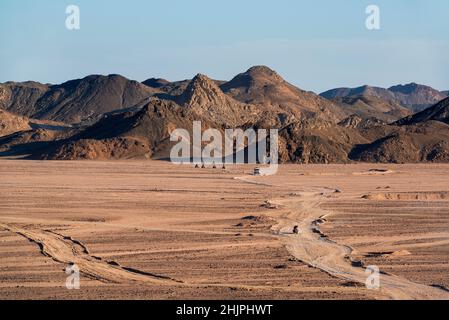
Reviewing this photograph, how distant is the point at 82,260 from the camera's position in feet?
82.0

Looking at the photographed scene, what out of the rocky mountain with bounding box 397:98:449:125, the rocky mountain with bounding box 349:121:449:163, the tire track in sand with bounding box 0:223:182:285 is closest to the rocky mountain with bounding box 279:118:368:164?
the rocky mountain with bounding box 349:121:449:163

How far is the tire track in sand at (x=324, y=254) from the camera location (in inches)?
801

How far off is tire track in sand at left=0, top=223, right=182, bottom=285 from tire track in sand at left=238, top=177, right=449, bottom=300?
4.75m

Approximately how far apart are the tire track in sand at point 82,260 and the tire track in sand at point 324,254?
15.6ft

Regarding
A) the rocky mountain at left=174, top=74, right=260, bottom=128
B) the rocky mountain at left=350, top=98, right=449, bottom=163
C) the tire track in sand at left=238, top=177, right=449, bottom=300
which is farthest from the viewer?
the rocky mountain at left=174, top=74, right=260, bottom=128

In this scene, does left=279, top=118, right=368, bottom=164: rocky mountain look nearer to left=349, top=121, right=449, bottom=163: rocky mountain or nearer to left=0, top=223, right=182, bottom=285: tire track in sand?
left=349, top=121, right=449, bottom=163: rocky mountain

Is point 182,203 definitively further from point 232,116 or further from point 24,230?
point 232,116

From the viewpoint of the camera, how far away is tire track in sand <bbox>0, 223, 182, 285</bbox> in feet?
71.9

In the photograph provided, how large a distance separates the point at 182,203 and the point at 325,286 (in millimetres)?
26450

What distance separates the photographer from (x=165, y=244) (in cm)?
2881

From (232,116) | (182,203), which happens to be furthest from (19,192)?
(232,116)

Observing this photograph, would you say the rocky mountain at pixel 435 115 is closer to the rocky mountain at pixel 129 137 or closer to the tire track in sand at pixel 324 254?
the rocky mountain at pixel 129 137

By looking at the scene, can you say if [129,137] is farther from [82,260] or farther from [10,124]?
[82,260]

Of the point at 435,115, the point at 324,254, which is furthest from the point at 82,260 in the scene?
the point at 435,115
